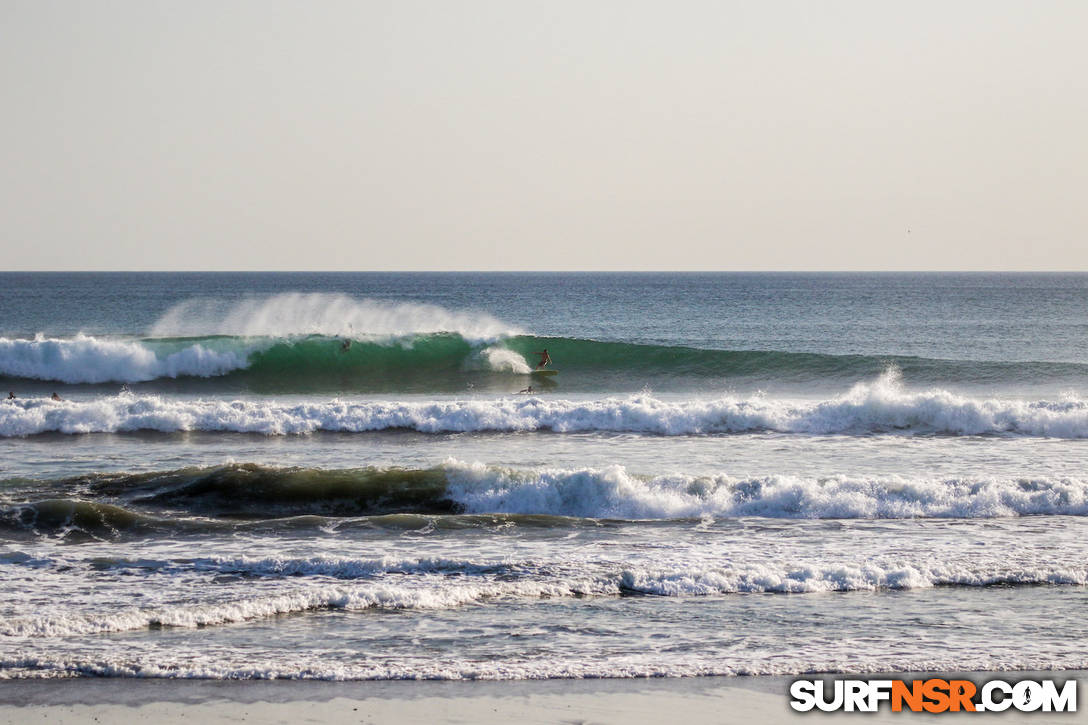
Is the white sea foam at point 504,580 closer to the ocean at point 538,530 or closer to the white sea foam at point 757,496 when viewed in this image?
the ocean at point 538,530

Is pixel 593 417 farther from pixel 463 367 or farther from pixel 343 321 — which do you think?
pixel 343 321

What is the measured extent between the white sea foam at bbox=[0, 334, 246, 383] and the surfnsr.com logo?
78.9 feet

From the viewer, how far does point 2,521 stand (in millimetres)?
11680

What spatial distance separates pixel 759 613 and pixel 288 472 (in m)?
7.80

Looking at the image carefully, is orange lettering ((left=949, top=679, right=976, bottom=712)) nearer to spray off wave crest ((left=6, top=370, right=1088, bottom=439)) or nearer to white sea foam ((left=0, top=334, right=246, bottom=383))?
spray off wave crest ((left=6, top=370, right=1088, bottom=439))

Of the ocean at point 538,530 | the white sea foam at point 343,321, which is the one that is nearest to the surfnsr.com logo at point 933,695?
the ocean at point 538,530

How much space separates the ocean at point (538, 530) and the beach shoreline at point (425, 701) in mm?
170

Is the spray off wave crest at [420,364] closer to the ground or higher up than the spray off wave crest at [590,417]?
higher up

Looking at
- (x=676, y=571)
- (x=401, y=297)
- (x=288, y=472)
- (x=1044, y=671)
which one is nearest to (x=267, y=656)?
(x=676, y=571)

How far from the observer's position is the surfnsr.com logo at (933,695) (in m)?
6.82

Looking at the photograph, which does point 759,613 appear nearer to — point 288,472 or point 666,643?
point 666,643

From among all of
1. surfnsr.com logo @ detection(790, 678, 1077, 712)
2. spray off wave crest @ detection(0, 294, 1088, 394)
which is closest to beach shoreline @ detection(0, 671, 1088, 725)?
surfnsr.com logo @ detection(790, 678, 1077, 712)

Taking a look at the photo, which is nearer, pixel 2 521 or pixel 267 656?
pixel 267 656

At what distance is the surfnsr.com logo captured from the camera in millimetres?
6820
